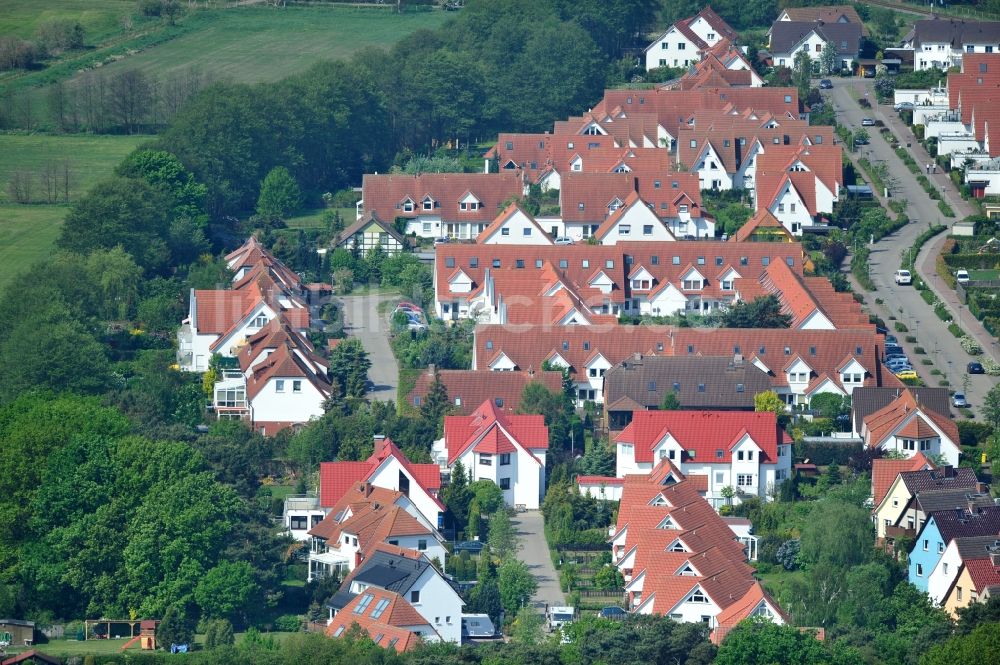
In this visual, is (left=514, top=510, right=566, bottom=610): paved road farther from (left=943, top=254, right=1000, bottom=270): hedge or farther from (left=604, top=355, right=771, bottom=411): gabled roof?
(left=943, top=254, right=1000, bottom=270): hedge

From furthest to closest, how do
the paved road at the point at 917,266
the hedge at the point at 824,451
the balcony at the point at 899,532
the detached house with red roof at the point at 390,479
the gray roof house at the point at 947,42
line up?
the gray roof house at the point at 947,42 → the paved road at the point at 917,266 → the hedge at the point at 824,451 → the detached house with red roof at the point at 390,479 → the balcony at the point at 899,532

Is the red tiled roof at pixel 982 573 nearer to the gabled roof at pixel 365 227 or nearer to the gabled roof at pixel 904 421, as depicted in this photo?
the gabled roof at pixel 904 421

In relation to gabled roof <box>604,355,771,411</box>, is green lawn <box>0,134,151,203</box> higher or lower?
higher

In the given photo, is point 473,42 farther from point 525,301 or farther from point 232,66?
point 525,301

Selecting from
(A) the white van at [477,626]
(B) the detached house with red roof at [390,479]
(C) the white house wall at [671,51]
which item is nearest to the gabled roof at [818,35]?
(C) the white house wall at [671,51]

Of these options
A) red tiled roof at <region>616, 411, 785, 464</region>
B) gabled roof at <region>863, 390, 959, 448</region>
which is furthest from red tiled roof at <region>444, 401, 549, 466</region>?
gabled roof at <region>863, 390, 959, 448</region>

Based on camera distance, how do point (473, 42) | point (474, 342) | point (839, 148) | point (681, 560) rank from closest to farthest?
point (681, 560) < point (474, 342) < point (839, 148) < point (473, 42)

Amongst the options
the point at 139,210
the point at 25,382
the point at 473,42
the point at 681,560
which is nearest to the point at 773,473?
the point at 681,560
